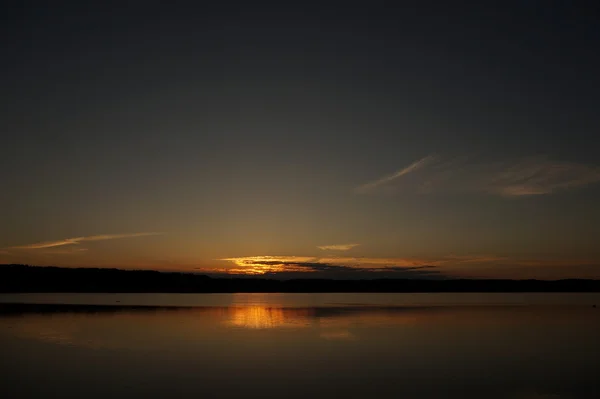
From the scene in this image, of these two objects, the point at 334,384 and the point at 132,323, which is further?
the point at 132,323

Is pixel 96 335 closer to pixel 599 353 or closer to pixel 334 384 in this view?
pixel 334 384

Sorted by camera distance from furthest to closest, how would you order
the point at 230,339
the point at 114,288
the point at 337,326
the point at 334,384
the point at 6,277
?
1. the point at 114,288
2. the point at 6,277
3. the point at 337,326
4. the point at 230,339
5. the point at 334,384

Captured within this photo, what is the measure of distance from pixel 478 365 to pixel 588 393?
5.53 metres

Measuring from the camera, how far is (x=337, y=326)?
38.2m

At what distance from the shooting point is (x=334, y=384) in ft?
61.1

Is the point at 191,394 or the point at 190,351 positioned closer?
the point at 191,394

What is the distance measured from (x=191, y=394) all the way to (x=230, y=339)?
13.7 meters

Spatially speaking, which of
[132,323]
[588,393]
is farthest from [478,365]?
[132,323]

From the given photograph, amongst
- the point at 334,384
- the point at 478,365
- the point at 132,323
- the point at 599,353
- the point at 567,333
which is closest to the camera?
the point at 334,384

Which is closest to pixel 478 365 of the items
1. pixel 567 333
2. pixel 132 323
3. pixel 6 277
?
pixel 567 333

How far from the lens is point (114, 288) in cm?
14812

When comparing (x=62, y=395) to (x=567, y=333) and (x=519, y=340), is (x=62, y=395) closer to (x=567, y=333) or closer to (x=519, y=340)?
(x=519, y=340)

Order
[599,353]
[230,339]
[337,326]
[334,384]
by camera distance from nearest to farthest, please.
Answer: [334,384] → [599,353] → [230,339] → [337,326]

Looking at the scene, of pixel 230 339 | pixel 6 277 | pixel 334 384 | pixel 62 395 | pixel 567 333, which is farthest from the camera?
pixel 6 277
